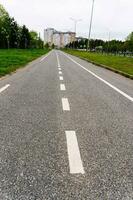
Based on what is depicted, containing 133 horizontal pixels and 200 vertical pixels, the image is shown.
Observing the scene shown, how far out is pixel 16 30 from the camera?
115 metres

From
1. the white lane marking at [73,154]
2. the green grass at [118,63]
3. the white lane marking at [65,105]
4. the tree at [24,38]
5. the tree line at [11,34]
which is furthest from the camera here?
the tree at [24,38]

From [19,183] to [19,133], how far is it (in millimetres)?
1830

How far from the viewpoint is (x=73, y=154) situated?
4.12 meters

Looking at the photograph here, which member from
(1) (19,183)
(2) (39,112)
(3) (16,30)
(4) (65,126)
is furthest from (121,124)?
(3) (16,30)

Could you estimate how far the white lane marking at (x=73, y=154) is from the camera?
3.64 metres

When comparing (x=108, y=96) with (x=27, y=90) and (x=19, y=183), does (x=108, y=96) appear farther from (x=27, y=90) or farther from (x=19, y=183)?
(x=19, y=183)

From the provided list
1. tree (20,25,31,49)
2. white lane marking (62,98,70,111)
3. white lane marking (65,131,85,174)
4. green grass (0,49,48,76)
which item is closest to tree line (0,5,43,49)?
tree (20,25,31,49)

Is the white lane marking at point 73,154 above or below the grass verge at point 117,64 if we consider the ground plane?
above

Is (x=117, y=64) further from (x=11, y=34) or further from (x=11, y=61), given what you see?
(x=11, y=34)

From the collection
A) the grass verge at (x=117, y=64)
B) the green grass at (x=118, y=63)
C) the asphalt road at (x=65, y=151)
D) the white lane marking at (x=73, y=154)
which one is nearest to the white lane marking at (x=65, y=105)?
the asphalt road at (x=65, y=151)

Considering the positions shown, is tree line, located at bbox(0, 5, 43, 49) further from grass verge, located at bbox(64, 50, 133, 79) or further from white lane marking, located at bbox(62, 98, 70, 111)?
white lane marking, located at bbox(62, 98, 70, 111)

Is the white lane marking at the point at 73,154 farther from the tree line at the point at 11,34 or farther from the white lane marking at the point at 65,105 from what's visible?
the tree line at the point at 11,34

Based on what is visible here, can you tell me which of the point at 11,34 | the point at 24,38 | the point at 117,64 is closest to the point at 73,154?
the point at 117,64

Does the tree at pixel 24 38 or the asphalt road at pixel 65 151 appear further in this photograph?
the tree at pixel 24 38
